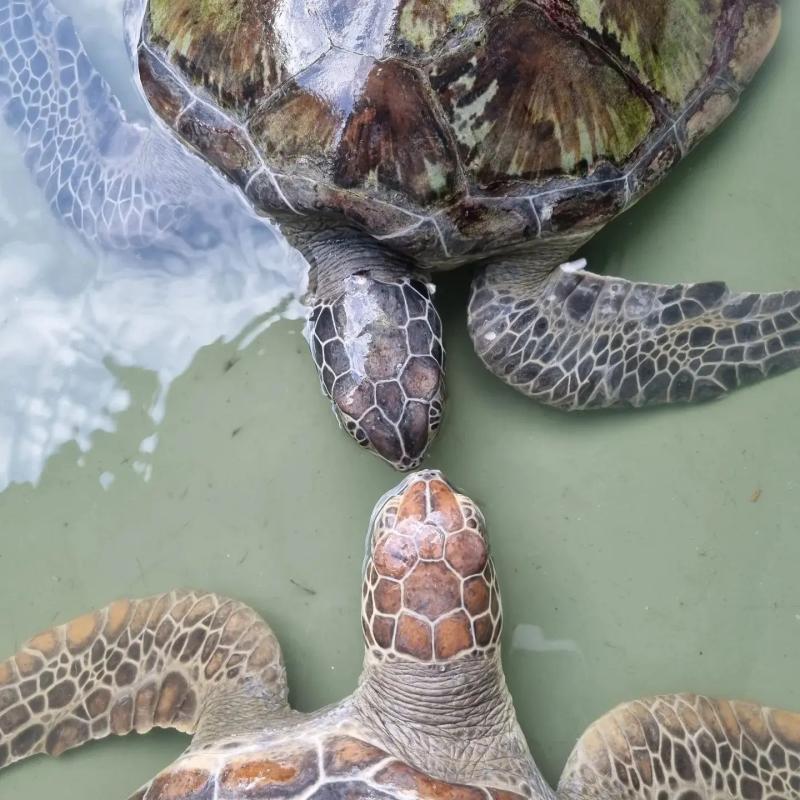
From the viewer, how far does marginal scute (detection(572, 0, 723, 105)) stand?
1975 mm

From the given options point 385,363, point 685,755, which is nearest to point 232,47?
point 385,363

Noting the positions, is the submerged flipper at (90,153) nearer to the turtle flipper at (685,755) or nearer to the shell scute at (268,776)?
the shell scute at (268,776)

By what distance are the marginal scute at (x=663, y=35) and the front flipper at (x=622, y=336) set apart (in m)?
0.52

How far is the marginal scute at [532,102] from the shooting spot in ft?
6.25

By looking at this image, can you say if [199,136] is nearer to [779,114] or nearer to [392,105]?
[392,105]

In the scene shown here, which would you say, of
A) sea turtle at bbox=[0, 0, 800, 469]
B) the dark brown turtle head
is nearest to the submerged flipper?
sea turtle at bbox=[0, 0, 800, 469]

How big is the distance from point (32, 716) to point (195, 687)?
425 mm

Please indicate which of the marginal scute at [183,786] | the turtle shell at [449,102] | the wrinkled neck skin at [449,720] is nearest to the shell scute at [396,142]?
the turtle shell at [449,102]

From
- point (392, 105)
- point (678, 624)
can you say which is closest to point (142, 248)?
point (392, 105)

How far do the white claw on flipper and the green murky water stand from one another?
124 mm

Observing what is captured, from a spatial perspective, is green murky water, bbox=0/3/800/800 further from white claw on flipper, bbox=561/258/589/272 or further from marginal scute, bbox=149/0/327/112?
marginal scute, bbox=149/0/327/112

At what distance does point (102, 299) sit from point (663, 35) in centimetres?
174

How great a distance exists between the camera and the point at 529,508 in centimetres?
234

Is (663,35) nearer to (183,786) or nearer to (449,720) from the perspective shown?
(449,720)
